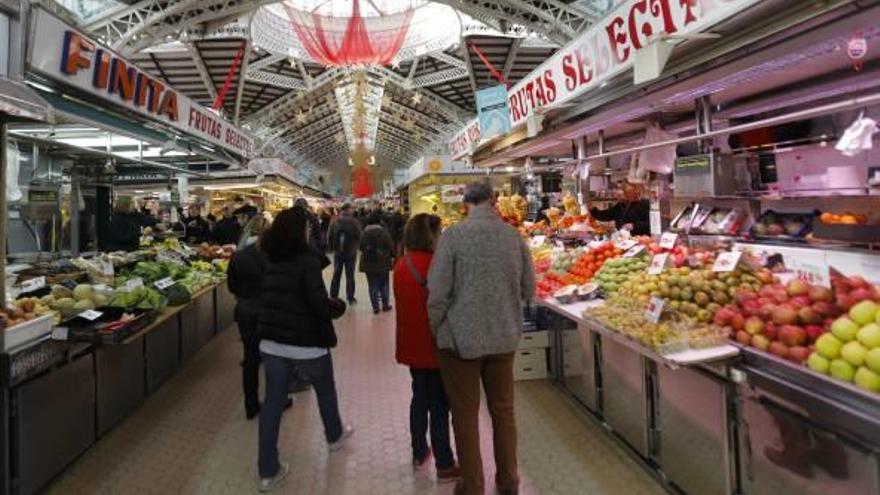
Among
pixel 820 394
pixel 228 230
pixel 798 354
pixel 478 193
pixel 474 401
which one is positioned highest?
pixel 228 230

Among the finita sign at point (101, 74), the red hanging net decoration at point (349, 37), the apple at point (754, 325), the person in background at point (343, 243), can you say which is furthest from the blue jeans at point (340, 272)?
the apple at point (754, 325)

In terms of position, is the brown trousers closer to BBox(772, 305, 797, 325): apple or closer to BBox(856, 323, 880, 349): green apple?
BBox(772, 305, 797, 325): apple

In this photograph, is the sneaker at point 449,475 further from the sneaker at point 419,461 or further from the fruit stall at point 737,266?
the fruit stall at point 737,266

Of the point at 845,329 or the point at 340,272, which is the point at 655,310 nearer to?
the point at 845,329

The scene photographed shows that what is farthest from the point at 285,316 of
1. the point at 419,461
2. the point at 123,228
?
the point at 123,228

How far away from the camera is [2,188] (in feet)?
9.59

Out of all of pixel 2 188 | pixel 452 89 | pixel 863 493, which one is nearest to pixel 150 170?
pixel 2 188

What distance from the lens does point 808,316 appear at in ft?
7.64

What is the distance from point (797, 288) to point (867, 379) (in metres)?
0.81

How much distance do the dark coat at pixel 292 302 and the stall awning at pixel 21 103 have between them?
135 cm

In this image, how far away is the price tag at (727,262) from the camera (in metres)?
3.16

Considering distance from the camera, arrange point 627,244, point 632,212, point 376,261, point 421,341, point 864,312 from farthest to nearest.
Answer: point 376,261
point 632,212
point 627,244
point 421,341
point 864,312

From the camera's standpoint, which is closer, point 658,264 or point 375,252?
point 658,264

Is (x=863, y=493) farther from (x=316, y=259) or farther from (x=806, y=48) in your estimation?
(x=316, y=259)
